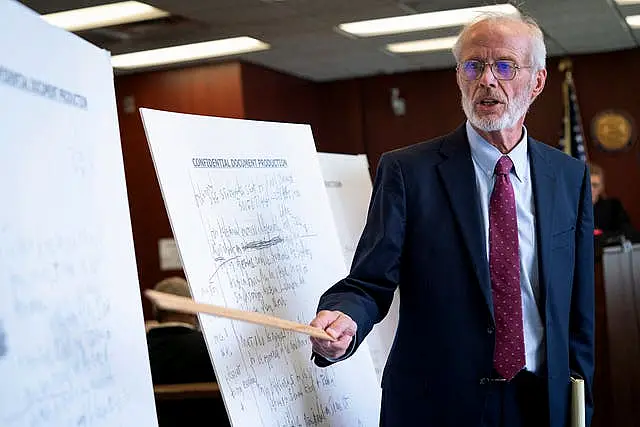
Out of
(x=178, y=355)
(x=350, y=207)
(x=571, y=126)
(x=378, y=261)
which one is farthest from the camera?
(x=571, y=126)

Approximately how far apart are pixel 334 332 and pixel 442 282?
34 cm

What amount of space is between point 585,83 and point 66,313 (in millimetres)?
7823

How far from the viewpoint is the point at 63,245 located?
1327 millimetres

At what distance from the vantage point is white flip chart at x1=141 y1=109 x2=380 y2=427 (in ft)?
5.90

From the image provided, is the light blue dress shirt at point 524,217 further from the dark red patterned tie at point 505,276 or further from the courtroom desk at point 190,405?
the courtroom desk at point 190,405

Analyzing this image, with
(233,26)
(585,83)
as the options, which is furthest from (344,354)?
(585,83)

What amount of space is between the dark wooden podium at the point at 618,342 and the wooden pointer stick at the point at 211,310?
125 inches

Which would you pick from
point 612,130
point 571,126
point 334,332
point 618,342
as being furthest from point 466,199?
point 612,130

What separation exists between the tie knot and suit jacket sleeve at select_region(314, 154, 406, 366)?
8.6 inches

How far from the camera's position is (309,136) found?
97.0 inches

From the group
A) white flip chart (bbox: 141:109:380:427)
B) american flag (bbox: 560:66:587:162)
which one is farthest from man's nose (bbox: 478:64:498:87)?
american flag (bbox: 560:66:587:162)

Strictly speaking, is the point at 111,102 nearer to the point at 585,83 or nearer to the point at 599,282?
the point at 599,282

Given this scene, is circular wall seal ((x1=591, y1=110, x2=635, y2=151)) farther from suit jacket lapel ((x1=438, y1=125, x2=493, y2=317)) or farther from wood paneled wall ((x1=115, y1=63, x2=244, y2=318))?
suit jacket lapel ((x1=438, y1=125, x2=493, y2=317))

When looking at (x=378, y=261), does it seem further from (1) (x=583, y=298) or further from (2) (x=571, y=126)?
(2) (x=571, y=126)
